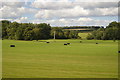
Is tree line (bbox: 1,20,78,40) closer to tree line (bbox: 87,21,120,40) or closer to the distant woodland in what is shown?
the distant woodland

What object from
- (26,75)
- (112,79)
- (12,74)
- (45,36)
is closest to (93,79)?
(112,79)

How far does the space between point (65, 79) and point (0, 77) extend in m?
3.65

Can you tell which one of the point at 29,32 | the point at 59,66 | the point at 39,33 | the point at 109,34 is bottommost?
the point at 59,66

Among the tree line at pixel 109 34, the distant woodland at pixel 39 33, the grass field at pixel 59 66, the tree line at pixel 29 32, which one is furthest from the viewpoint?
the tree line at pixel 29 32

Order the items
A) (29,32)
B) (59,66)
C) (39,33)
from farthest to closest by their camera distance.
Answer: (39,33)
(29,32)
(59,66)

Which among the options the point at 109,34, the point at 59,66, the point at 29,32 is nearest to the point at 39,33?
the point at 29,32

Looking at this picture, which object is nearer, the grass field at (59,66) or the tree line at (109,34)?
the grass field at (59,66)

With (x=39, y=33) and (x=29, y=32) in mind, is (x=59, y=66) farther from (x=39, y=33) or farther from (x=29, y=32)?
(x=39, y=33)

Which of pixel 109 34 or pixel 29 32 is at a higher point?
pixel 29 32

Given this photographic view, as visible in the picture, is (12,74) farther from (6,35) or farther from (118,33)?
(6,35)

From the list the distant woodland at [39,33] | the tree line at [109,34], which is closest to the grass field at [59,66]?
the distant woodland at [39,33]

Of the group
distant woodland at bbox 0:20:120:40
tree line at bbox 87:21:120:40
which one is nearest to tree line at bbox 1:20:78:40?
distant woodland at bbox 0:20:120:40

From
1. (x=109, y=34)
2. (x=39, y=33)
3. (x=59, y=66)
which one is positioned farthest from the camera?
(x=39, y=33)

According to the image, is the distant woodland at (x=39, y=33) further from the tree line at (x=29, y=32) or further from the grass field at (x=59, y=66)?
the grass field at (x=59, y=66)
